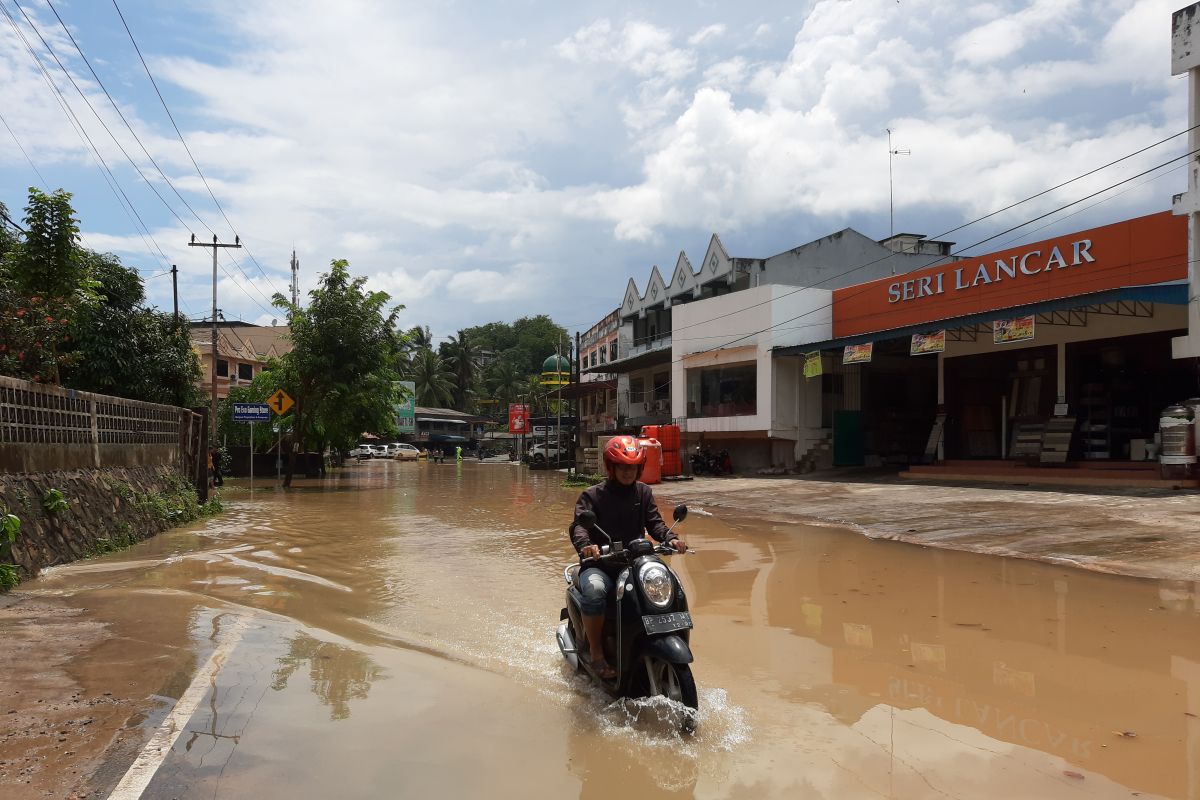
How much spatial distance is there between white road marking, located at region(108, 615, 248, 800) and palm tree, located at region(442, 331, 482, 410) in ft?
261

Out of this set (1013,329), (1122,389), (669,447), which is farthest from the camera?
(669,447)

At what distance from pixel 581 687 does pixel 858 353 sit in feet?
65.4

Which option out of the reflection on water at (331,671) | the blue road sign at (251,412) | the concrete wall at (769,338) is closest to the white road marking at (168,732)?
the reflection on water at (331,671)

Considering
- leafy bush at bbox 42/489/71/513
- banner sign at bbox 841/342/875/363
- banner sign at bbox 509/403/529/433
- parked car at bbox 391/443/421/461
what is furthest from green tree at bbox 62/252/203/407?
parked car at bbox 391/443/421/461

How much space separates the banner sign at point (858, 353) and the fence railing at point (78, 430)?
17.5 m

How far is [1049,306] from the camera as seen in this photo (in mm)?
17547

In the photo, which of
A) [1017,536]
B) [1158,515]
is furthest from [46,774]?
[1158,515]

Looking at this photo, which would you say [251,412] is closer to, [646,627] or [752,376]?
[752,376]

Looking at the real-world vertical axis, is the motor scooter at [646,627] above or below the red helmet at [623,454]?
below

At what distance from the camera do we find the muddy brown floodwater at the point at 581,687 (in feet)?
12.1

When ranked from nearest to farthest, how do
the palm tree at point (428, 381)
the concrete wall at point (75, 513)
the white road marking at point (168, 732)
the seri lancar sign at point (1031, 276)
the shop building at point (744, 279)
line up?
the white road marking at point (168, 732), the concrete wall at point (75, 513), the seri lancar sign at point (1031, 276), the shop building at point (744, 279), the palm tree at point (428, 381)

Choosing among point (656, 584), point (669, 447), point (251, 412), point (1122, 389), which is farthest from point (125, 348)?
point (1122, 389)

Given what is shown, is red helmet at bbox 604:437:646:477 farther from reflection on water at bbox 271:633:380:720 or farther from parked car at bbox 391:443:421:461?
parked car at bbox 391:443:421:461

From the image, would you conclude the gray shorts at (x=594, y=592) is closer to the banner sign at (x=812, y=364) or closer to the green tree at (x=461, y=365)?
the banner sign at (x=812, y=364)
